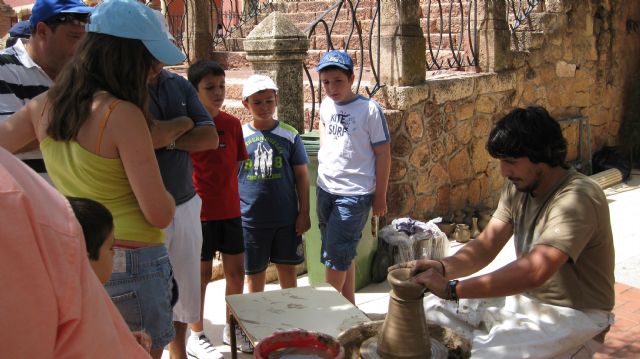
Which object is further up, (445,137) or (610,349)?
(445,137)

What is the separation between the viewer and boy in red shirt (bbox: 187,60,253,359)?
350 cm

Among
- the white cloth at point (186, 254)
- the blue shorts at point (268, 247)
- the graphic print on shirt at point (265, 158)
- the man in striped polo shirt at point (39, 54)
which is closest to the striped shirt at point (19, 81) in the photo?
the man in striped polo shirt at point (39, 54)

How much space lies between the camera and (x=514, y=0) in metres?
7.55

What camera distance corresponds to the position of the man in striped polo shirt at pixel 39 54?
2.53 meters

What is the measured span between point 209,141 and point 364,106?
1.45m

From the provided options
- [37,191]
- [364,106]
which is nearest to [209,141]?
[364,106]

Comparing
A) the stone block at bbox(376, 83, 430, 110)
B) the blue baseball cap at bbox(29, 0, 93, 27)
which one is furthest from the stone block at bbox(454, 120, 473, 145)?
the blue baseball cap at bbox(29, 0, 93, 27)

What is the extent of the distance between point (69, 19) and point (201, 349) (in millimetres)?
1938

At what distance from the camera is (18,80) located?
2.63 m

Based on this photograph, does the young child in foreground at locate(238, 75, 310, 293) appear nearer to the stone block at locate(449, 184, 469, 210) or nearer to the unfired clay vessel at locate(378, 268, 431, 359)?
the unfired clay vessel at locate(378, 268, 431, 359)

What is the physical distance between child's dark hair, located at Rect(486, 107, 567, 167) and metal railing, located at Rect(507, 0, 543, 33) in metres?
4.87

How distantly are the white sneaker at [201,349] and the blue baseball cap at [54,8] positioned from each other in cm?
194

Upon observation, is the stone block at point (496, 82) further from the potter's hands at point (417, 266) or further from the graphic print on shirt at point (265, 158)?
the potter's hands at point (417, 266)

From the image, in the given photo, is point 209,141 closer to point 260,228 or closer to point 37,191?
point 260,228
